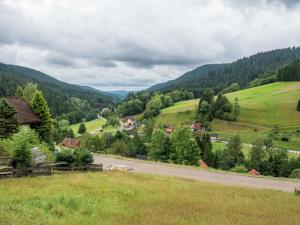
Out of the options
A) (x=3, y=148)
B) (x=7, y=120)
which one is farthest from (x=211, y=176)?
(x=7, y=120)

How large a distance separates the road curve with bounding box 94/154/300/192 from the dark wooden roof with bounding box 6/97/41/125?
9917 millimetres

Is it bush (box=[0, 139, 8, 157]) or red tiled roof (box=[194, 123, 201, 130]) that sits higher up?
bush (box=[0, 139, 8, 157])

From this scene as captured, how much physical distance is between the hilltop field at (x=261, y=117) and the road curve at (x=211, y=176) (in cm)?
7672

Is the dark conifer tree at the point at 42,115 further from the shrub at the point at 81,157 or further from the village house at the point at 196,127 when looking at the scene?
the village house at the point at 196,127

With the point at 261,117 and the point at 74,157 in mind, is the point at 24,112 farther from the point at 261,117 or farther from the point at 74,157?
the point at 261,117

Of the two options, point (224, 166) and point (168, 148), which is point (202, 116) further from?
point (168, 148)

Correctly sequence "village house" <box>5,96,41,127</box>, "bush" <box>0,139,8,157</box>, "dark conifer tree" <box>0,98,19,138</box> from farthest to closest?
1. "village house" <box>5,96,41,127</box>
2. "dark conifer tree" <box>0,98,19,138</box>
3. "bush" <box>0,139,8,157</box>

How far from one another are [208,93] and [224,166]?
76.2 metres

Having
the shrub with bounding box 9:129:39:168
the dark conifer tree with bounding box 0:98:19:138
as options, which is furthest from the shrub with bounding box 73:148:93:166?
the dark conifer tree with bounding box 0:98:19:138

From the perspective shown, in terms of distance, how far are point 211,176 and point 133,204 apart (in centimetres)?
1966

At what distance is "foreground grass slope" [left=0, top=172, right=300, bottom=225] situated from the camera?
13875 mm

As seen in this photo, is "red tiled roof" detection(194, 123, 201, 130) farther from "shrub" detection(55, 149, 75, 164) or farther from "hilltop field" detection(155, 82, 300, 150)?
"shrub" detection(55, 149, 75, 164)

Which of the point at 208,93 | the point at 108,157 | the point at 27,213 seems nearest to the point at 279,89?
the point at 208,93

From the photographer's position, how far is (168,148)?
7281cm
